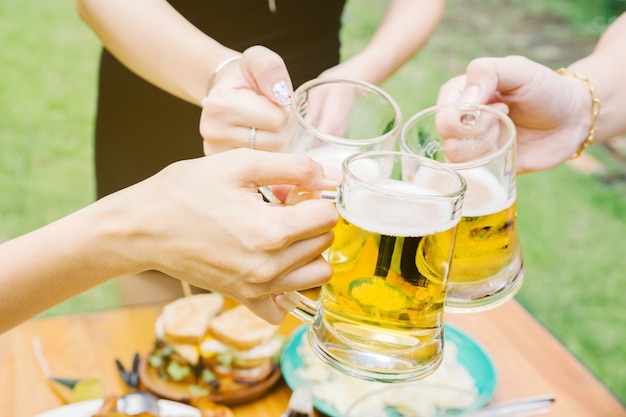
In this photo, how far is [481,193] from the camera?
1.00 metres

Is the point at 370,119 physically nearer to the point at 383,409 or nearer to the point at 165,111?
the point at 383,409

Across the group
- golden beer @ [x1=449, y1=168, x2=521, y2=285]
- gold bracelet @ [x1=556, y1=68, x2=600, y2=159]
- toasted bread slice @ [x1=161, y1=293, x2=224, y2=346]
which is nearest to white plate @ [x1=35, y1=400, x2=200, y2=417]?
toasted bread slice @ [x1=161, y1=293, x2=224, y2=346]

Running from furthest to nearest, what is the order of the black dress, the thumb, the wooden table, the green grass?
the green grass
the black dress
the wooden table
the thumb

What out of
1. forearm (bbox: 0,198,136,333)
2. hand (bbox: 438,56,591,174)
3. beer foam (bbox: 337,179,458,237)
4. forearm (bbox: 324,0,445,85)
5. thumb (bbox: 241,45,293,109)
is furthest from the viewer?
forearm (bbox: 324,0,445,85)

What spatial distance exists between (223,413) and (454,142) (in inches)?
23.4

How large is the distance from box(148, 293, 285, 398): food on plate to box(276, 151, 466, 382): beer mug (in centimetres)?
51

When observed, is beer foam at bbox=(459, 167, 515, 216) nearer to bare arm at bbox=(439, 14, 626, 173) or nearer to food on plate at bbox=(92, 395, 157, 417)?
bare arm at bbox=(439, 14, 626, 173)

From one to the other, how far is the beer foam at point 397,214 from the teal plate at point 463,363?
0.63 metres

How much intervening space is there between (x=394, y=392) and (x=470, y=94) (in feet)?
1.85

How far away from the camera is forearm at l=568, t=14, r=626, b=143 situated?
1485 mm

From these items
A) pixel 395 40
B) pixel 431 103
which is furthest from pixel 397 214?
pixel 431 103

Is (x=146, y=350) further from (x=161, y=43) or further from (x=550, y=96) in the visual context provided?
(x=550, y=96)

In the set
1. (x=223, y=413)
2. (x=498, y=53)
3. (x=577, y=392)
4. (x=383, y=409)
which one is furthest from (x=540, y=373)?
(x=498, y=53)

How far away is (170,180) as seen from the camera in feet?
2.93
